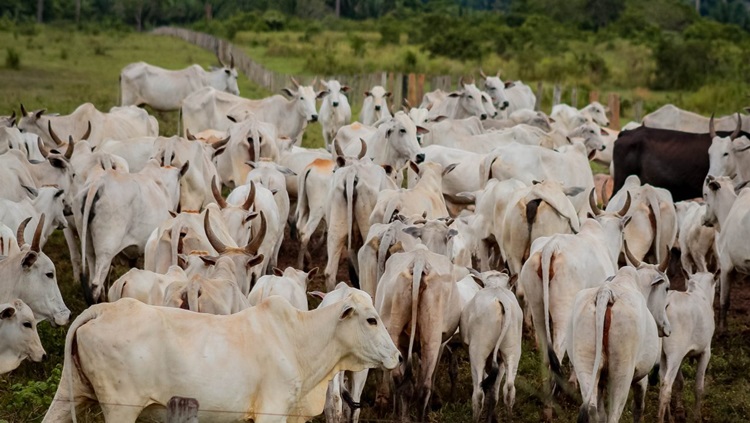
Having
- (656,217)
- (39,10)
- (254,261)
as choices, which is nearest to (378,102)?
(656,217)

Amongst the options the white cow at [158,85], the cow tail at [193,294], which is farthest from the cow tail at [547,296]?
the white cow at [158,85]

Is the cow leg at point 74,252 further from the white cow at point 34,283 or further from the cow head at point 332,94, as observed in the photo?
the cow head at point 332,94

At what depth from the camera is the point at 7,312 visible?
25.5 feet

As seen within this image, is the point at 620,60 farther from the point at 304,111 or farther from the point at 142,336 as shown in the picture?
the point at 142,336

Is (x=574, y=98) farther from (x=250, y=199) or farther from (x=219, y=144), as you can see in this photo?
(x=250, y=199)

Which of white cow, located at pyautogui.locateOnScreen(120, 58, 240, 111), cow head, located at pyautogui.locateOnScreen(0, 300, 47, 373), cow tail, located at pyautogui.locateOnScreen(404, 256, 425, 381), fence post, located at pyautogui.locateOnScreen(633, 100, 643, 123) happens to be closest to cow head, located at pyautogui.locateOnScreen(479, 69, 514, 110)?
white cow, located at pyautogui.locateOnScreen(120, 58, 240, 111)

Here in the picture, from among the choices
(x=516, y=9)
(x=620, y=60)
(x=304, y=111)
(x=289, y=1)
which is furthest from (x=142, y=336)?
(x=289, y=1)

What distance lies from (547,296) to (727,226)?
10.1ft

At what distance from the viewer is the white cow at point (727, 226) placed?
10578 millimetres

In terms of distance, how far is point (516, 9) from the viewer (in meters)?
58.6

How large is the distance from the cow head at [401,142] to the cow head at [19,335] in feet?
18.2

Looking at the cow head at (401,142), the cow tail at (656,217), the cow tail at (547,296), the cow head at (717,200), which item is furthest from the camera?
the cow head at (401,142)

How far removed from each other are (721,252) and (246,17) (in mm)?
43338

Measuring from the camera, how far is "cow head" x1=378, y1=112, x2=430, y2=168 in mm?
12781
